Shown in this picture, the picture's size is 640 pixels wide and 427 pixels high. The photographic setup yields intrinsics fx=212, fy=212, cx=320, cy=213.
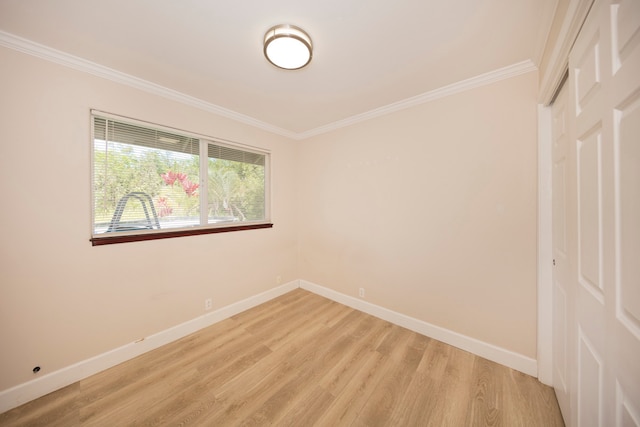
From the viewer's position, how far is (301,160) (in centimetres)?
354

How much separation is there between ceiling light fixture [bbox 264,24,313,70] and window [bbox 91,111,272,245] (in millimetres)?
1408

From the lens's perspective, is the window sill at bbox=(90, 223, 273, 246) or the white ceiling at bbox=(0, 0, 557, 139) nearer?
the white ceiling at bbox=(0, 0, 557, 139)

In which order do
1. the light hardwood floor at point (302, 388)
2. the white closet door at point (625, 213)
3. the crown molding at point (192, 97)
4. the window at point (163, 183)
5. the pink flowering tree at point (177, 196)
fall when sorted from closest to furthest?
the white closet door at point (625, 213), the light hardwood floor at point (302, 388), the crown molding at point (192, 97), the window at point (163, 183), the pink flowering tree at point (177, 196)

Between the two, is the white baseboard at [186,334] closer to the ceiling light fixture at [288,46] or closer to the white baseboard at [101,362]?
the white baseboard at [101,362]

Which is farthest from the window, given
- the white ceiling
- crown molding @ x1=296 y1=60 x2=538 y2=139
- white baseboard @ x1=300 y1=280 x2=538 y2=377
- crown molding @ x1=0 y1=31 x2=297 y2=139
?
white baseboard @ x1=300 y1=280 x2=538 y2=377

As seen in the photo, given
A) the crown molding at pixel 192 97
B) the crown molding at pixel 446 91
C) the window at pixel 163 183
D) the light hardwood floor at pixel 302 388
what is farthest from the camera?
the window at pixel 163 183

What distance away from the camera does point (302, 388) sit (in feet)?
5.39

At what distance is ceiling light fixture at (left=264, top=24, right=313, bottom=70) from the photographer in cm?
143

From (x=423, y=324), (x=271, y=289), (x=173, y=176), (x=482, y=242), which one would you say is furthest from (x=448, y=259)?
(x=173, y=176)

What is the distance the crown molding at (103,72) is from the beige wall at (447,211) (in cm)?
158

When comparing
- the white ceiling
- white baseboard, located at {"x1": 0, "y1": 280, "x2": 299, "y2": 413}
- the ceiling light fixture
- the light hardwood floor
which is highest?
the white ceiling

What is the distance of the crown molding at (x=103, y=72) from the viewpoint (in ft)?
4.93

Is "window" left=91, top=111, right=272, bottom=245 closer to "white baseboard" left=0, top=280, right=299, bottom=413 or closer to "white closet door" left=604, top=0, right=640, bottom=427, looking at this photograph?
"white baseboard" left=0, top=280, right=299, bottom=413

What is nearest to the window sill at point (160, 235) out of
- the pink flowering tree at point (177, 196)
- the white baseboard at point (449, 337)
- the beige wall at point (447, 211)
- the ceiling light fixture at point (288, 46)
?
the pink flowering tree at point (177, 196)
